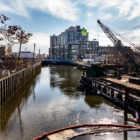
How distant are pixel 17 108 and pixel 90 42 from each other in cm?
18600

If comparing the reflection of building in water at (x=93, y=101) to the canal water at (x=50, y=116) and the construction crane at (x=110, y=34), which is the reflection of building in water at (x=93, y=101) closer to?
the canal water at (x=50, y=116)

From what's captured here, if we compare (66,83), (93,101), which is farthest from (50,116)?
(66,83)

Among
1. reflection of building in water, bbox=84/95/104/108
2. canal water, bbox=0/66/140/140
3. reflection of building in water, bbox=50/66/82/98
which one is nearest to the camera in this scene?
canal water, bbox=0/66/140/140

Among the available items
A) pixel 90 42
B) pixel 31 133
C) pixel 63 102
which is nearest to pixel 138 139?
pixel 31 133

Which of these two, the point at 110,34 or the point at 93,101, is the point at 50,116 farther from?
the point at 110,34

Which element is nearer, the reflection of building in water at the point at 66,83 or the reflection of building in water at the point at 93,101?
the reflection of building in water at the point at 93,101

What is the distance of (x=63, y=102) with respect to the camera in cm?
2445

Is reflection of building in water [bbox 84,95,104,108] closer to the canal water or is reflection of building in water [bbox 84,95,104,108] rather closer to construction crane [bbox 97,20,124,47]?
the canal water

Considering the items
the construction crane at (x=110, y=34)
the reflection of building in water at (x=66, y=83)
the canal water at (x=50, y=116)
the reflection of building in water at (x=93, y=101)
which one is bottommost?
the canal water at (x=50, y=116)

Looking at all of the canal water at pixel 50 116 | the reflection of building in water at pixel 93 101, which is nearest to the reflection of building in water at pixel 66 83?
the reflection of building in water at pixel 93 101

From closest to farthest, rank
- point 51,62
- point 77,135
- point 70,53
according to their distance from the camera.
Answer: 1. point 77,135
2. point 51,62
3. point 70,53

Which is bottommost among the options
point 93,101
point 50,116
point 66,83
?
point 50,116

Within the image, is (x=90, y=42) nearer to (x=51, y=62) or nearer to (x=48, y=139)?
(x=51, y=62)

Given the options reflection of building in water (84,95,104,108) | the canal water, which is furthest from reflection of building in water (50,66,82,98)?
the canal water
